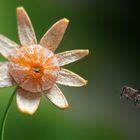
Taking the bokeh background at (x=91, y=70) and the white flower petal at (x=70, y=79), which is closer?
the white flower petal at (x=70, y=79)

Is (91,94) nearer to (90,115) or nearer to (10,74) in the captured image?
(90,115)

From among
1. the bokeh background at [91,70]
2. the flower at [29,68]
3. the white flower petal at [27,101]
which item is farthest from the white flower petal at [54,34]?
the bokeh background at [91,70]

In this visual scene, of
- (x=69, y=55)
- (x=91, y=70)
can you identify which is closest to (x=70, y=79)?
(x=69, y=55)

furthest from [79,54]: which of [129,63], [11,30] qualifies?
[129,63]

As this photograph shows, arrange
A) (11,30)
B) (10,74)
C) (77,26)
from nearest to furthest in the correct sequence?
(10,74) < (11,30) < (77,26)

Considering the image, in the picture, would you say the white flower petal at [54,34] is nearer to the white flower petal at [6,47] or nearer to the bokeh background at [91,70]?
the white flower petal at [6,47]

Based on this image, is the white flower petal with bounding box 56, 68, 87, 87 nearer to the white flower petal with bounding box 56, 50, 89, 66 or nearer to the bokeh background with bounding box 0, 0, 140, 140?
the white flower petal with bounding box 56, 50, 89, 66
